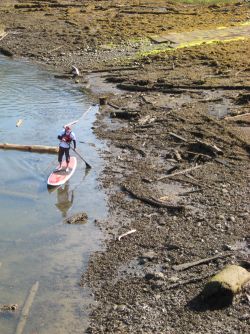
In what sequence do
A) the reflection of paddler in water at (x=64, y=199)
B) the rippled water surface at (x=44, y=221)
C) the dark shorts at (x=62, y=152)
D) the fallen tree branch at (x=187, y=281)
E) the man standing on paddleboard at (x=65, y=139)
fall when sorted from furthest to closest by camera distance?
the dark shorts at (x=62, y=152) → the man standing on paddleboard at (x=65, y=139) → the reflection of paddler in water at (x=64, y=199) → the fallen tree branch at (x=187, y=281) → the rippled water surface at (x=44, y=221)

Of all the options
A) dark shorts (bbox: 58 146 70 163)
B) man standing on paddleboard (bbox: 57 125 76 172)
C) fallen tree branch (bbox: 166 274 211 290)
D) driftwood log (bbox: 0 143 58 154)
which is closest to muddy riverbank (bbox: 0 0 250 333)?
fallen tree branch (bbox: 166 274 211 290)

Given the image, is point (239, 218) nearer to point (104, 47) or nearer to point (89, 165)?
point (89, 165)

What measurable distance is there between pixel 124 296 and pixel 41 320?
1783 millimetres

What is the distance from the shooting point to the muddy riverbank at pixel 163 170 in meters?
11.4

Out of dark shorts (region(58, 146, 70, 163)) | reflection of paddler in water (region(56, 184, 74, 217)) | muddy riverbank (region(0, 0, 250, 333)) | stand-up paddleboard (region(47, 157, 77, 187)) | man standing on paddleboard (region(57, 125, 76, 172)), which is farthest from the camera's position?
dark shorts (region(58, 146, 70, 163))

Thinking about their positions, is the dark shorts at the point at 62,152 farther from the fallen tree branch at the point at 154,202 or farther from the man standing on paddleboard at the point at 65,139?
the fallen tree branch at the point at 154,202

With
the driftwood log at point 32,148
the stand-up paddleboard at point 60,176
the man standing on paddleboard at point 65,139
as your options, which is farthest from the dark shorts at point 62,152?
the driftwood log at point 32,148

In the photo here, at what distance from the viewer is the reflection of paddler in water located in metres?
16.2

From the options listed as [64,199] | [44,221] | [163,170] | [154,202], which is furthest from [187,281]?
[163,170]

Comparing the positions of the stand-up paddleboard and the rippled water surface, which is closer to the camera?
the rippled water surface

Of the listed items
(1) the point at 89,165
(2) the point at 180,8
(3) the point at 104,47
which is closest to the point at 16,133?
(1) the point at 89,165

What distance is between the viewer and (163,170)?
1823 cm

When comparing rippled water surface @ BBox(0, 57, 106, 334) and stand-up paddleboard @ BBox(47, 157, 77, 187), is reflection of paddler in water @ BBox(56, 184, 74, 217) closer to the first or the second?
rippled water surface @ BBox(0, 57, 106, 334)

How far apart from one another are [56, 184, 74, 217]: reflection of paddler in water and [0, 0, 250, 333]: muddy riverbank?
1.15 m
